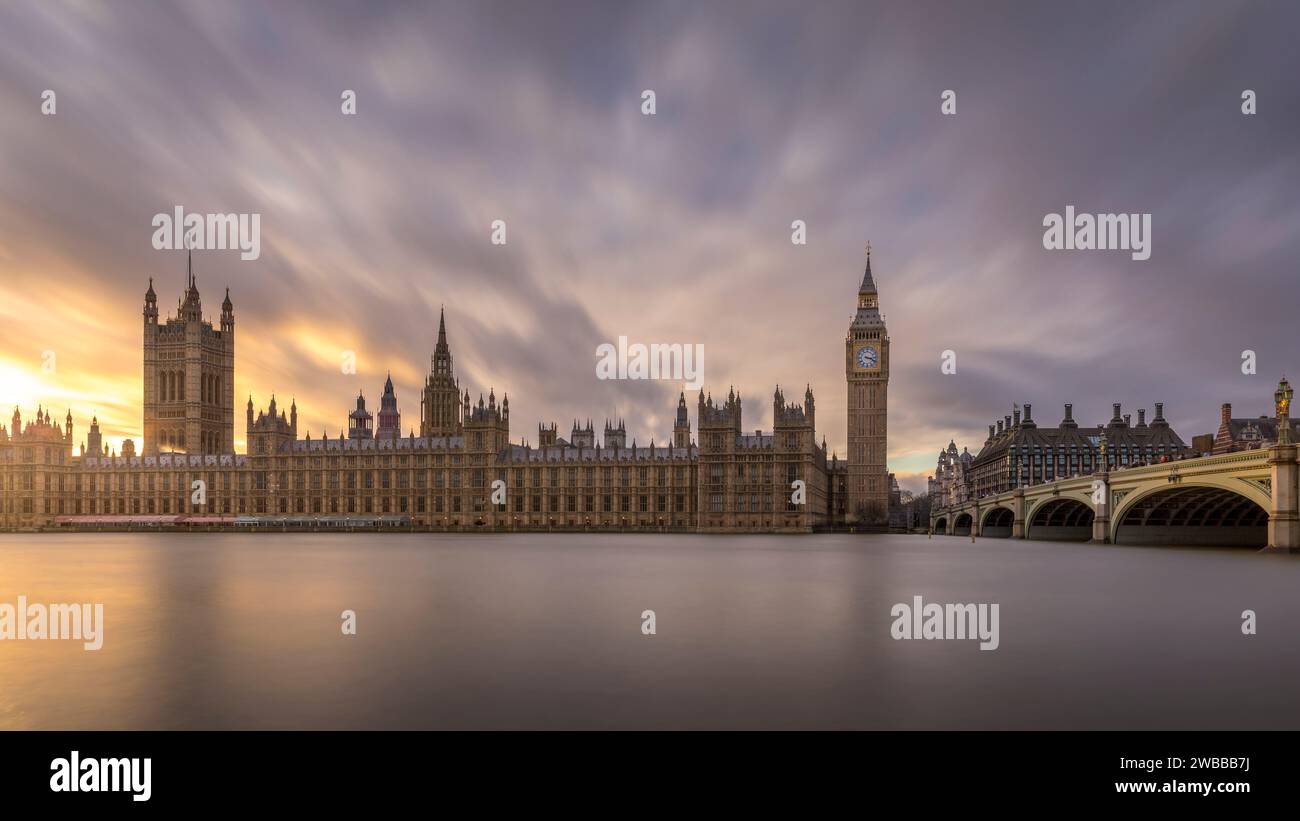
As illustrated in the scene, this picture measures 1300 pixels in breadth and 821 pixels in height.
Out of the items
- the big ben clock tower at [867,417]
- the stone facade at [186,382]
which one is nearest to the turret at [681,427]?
the big ben clock tower at [867,417]

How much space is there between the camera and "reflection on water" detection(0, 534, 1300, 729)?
38.2 feet

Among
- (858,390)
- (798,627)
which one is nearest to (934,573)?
(798,627)

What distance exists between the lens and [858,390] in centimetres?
13425

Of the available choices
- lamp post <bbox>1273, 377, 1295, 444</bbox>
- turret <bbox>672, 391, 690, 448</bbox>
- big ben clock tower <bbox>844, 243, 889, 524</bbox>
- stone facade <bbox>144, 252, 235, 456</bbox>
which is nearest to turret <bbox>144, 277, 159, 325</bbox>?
stone facade <bbox>144, 252, 235, 456</bbox>

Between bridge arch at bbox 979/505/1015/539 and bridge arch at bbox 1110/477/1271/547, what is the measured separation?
87.0 ft

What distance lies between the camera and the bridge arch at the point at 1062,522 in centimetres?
8219

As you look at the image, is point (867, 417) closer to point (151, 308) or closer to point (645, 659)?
point (645, 659)

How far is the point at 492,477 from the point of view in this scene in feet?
402

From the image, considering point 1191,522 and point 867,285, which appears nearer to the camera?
point 1191,522

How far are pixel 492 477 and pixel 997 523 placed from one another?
2848 inches

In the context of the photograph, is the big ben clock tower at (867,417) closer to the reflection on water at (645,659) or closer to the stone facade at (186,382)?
the reflection on water at (645,659)

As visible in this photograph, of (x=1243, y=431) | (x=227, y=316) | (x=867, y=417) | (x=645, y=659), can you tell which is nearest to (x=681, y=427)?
(x=867, y=417)

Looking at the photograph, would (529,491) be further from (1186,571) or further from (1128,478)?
(1186,571)
